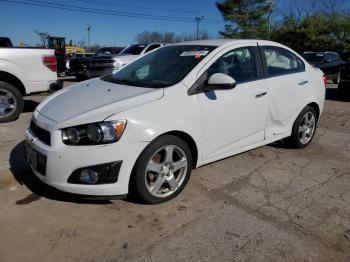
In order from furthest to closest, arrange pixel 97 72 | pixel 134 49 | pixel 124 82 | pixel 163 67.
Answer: pixel 134 49 < pixel 97 72 < pixel 163 67 < pixel 124 82

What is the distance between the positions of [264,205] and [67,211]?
1.90m

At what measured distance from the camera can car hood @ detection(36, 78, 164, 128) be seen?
305 centimetres

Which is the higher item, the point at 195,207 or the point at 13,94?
the point at 13,94

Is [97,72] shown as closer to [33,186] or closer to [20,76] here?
[20,76]

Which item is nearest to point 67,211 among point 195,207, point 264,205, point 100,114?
point 100,114

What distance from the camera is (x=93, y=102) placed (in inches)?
130

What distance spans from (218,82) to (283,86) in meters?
1.36

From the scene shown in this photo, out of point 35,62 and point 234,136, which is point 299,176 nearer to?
point 234,136

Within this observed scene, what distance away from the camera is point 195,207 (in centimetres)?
333

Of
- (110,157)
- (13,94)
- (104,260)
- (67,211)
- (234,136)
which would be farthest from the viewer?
(13,94)

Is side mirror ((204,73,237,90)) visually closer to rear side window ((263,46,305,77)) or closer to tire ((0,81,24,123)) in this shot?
rear side window ((263,46,305,77))

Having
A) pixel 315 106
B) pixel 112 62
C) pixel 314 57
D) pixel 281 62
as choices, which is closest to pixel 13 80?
pixel 281 62

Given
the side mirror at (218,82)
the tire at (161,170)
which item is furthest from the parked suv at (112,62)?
the tire at (161,170)

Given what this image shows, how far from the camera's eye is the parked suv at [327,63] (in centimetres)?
1369
